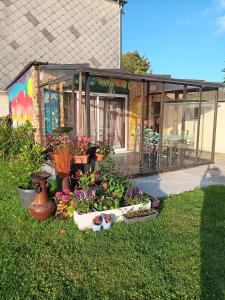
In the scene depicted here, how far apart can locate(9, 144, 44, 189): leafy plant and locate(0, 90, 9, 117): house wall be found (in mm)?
7261

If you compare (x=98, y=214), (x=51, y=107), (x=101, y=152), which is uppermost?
(x=51, y=107)

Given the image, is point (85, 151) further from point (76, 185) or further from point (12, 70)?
point (12, 70)

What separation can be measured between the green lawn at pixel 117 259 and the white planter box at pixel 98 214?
0.49ft

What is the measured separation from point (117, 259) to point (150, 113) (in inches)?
289

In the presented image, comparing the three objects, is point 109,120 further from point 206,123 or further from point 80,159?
point 80,159

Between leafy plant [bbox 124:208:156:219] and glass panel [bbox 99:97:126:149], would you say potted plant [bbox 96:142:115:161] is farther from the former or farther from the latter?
glass panel [bbox 99:97:126:149]

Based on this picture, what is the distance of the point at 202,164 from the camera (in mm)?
8492

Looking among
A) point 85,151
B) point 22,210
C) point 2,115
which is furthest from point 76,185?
point 2,115

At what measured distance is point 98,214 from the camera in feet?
12.8

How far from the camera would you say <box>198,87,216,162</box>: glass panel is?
8.29m

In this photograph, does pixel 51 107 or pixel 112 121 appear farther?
pixel 112 121

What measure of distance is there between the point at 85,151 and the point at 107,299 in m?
2.98

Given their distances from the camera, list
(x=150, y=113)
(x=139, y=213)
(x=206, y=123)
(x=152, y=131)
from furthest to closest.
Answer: (x=150, y=113) → (x=152, y=131) → (x=206, y=123) → (x=139, y=213)

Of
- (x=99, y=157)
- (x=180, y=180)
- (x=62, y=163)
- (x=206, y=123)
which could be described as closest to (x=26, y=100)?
(x=99, y=157)
